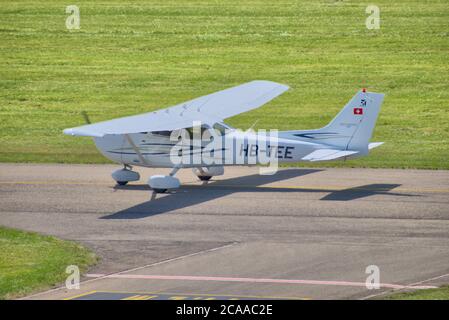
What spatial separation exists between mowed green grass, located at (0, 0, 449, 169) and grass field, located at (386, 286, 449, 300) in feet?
42.3

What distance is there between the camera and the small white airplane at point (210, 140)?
28.7 meters

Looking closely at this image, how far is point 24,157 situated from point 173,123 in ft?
26.0

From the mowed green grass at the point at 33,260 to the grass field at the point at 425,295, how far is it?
661 cm

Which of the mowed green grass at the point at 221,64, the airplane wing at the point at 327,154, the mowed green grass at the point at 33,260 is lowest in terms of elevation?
the mowed green grass at the point at 33,260

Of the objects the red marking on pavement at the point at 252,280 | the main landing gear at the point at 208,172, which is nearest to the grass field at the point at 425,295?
the red marking on pavement at the point at 252,280

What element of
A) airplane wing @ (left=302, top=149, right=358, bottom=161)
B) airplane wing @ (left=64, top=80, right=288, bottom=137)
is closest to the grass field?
airplane wing @ (left=302, top=149, right=358, bottom=161)

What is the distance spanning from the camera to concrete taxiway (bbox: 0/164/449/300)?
72.3 feet

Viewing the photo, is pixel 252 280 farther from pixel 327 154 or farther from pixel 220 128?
pixel 220 128

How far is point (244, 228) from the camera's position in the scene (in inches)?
1040

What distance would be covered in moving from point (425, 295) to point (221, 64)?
30.1 meters

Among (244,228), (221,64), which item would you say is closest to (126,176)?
(244,228)

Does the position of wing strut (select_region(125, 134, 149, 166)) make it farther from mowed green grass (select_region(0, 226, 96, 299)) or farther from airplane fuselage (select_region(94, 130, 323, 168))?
mowed green grass (select_region(0, 226, 96, 299))

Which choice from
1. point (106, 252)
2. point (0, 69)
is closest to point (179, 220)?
point (106, 252)

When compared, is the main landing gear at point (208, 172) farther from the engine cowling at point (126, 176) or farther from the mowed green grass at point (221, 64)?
the mowed green grass at point (221, 64)
